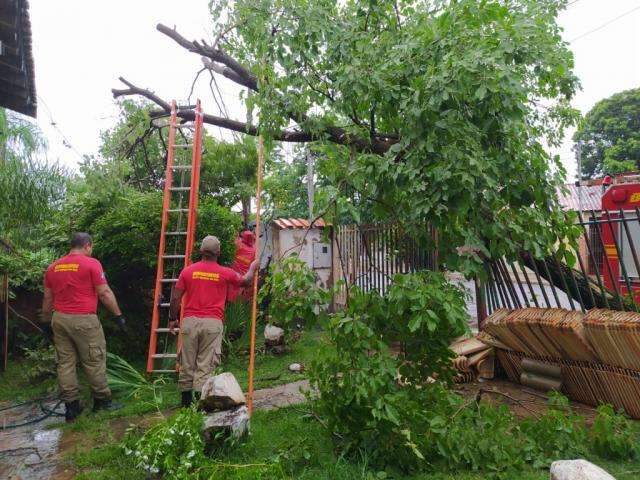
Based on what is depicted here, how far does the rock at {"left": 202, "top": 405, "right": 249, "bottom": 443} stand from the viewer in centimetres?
365

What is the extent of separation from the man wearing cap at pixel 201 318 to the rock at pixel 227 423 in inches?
39.4

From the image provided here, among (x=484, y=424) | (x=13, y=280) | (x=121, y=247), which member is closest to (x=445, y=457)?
(x=484, y=424)

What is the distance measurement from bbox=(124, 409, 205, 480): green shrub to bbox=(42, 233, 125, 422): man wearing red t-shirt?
5.88 feet

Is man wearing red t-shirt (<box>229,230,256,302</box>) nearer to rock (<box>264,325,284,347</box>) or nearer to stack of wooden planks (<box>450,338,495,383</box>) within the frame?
rock (<box>264,325,284,347</box>)

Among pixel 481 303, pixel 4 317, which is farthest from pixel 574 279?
pixel 4 317

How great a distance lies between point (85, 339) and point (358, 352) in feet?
10.1

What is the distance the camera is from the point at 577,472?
254cm

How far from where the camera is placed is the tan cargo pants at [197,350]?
4762mm

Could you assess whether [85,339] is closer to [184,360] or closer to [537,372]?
[184,360]

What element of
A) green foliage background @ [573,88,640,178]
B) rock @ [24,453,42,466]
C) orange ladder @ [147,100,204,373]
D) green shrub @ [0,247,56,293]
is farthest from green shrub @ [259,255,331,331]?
green foliage background @ [573,88,640,178]

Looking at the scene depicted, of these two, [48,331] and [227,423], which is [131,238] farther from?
[227,423]

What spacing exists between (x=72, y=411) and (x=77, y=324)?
Answer: 0.84m

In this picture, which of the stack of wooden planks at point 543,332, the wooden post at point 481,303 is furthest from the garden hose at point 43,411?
the wooden post at point 481,303

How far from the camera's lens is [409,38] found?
3.76 metres
